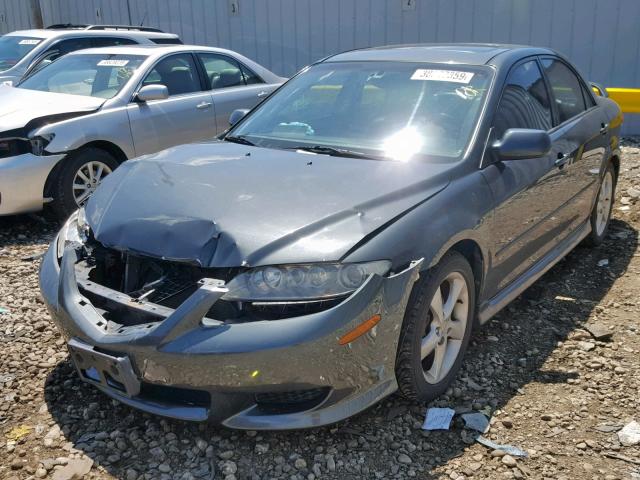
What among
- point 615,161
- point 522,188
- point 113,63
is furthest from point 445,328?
point 113,63

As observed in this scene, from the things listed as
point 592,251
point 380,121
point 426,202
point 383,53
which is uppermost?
point 383,53

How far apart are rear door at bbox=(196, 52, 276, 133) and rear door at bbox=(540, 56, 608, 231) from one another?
11.0ft

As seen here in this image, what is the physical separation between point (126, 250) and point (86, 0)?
14.5 meters

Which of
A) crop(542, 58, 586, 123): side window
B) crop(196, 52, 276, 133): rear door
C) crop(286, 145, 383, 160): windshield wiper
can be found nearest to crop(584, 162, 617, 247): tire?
crop(542, 58, 586, 123): side window

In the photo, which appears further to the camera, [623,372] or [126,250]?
[623,372]

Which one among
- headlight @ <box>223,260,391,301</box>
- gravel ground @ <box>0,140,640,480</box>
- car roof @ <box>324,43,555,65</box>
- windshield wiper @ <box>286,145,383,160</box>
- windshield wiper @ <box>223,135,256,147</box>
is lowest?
gravel ground @ <box>0,140,640,480</box>

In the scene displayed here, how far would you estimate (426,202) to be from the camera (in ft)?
9.84

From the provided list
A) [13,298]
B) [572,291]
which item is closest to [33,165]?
[13,298]

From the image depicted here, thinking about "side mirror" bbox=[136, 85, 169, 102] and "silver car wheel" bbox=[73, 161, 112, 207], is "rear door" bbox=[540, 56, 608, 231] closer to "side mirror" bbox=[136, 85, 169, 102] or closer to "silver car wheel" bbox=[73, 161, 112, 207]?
"side mirror" bbox=[136, 85, 169, 102]

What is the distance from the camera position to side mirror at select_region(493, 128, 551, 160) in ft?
11.1

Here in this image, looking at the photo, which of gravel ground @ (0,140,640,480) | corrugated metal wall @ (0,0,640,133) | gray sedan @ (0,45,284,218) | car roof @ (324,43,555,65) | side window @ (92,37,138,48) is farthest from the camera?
corrugated metal wall @ (0,0,640,133)

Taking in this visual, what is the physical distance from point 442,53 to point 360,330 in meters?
2.19

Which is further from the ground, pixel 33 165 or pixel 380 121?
pixel 380 121

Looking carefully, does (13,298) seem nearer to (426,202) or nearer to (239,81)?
(426,202)
